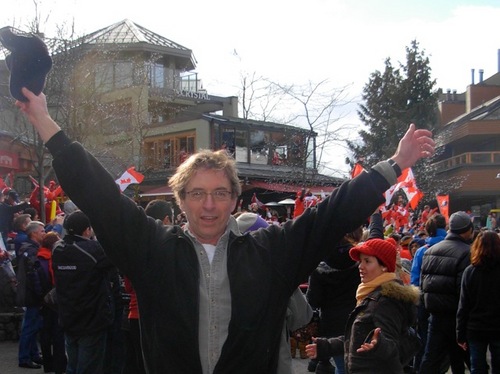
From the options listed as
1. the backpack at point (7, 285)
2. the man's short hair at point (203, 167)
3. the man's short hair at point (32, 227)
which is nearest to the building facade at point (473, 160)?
the backpack at point (7, 285)

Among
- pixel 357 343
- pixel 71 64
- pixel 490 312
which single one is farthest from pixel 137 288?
pixel 71 64

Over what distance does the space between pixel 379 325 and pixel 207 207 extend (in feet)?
6.94

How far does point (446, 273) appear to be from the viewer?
283 inches

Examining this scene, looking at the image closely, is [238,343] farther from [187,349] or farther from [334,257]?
[334,257]

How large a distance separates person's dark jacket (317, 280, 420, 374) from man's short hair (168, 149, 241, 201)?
1952mm

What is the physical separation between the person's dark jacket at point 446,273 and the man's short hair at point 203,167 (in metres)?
4.87

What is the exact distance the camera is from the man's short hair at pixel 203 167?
2.78 m

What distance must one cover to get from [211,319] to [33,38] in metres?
1.24

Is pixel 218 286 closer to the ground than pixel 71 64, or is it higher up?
closer to the ground

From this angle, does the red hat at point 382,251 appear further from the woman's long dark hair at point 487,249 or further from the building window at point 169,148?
the building window at point 169,148

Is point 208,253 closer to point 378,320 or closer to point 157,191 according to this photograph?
point 378,320

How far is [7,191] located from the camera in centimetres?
1298

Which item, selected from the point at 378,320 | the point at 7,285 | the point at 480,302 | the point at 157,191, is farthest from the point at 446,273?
the point at 157,191

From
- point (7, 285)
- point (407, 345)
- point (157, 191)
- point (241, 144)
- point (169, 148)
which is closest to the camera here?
point (407, 345)
